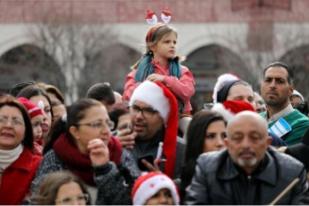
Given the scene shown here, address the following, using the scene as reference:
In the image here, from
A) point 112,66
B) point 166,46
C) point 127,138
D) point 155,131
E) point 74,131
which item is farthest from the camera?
point 112,66

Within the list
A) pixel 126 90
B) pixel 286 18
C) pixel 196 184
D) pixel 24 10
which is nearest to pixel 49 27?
pixel 24 10

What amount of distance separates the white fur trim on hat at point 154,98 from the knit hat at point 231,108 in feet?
1.26

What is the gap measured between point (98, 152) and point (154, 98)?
130 centimetres

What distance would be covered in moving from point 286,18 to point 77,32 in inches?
337

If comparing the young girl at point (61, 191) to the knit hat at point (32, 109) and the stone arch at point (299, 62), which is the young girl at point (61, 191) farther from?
the stone arch at point (299, 62)

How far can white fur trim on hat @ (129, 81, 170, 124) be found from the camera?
1054 cm

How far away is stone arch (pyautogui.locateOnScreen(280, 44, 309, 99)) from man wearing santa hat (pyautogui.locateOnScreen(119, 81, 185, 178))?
3387cm

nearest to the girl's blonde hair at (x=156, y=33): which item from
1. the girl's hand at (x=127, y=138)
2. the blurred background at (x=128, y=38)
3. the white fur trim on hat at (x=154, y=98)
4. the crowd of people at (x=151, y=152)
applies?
the crowd of people at (x=151, y=152)

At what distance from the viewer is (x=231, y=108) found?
10461 mm

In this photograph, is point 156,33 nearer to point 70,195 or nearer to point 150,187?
point 150,187

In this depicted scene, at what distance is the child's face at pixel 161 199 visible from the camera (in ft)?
30.4

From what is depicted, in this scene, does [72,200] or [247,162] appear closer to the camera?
[247,162]

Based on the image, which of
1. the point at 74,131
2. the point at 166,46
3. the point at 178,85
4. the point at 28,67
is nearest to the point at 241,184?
the point at 74,131

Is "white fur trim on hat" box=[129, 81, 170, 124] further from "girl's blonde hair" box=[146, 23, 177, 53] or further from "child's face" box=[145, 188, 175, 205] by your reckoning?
"girl's blonde hair" box=[146, 23, 177, 53]
